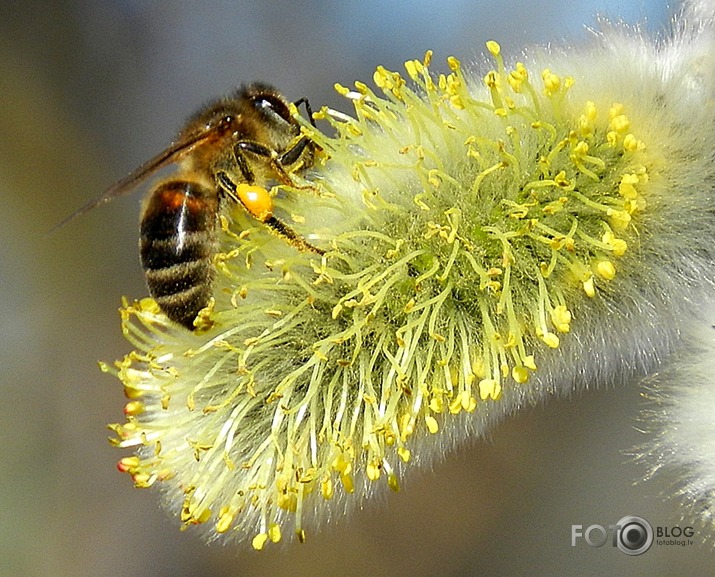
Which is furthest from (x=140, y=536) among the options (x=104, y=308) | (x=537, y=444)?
(x=537, y=444)

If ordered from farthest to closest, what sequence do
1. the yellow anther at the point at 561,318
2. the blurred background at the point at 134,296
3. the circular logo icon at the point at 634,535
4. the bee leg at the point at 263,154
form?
the blurred background at the point at 134,296 → the circular logo icon at the point at 634,535 → the bee leg at the point at 263,154 → the yellow anther at the point at 561,318

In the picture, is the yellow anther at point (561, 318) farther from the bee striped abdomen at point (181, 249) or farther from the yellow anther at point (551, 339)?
the bee striped abdomen at point (181, 249)

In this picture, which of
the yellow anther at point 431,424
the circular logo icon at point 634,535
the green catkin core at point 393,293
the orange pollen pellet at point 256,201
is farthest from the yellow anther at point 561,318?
the circular logo icon at point 634,535

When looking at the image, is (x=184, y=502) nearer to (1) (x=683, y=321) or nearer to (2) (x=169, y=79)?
(1) (x=683, y=321)

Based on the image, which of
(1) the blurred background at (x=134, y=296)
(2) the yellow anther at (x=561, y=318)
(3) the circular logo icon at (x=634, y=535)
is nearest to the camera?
(2) the yellow anther at (x=561, y=318)

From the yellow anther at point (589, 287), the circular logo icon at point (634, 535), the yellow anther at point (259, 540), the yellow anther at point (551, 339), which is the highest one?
the yellow anther at point (589, 287)
